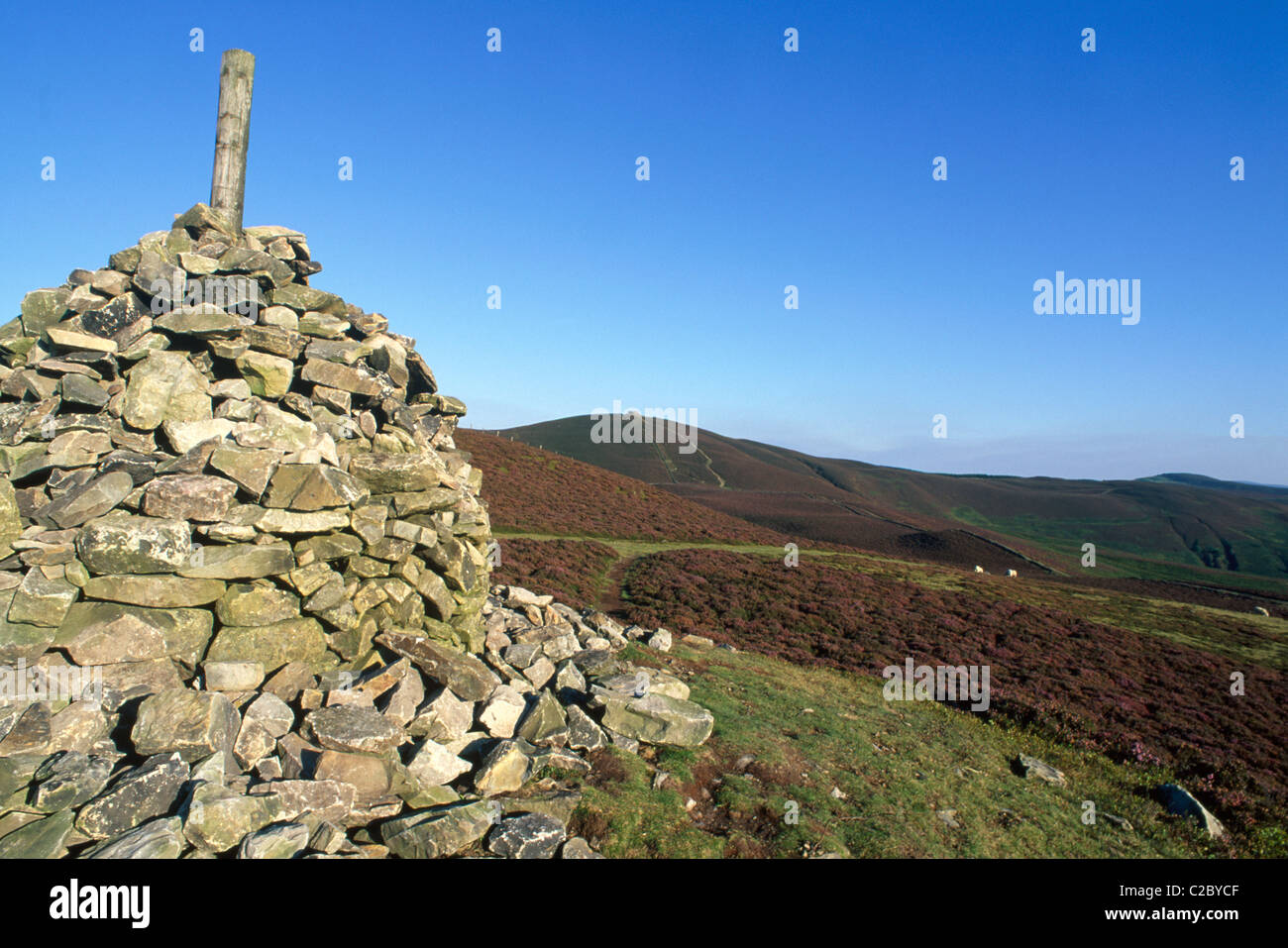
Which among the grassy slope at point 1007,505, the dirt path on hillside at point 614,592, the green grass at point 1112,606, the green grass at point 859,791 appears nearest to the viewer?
the green grass at point 859,791

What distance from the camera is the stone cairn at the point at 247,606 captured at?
7152mm

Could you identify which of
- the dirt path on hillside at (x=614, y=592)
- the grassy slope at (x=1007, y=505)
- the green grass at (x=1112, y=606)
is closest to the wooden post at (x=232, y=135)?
the dirt path on hillside at (x=614, y=592)

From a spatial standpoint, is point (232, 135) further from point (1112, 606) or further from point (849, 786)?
point (1112, 606)

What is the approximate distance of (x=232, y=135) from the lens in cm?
1255

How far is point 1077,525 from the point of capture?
384 ft

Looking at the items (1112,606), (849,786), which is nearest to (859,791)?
(849,786)

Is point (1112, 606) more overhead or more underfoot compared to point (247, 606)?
more underfoot

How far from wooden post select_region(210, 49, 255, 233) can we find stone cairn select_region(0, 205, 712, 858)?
57 centimetres

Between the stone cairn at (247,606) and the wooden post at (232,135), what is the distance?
1.88ft

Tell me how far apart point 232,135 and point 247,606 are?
913cm

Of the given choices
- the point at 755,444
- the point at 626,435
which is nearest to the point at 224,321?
the point at 626,435

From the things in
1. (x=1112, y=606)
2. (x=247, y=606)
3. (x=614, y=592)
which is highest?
(x=247, y=606)

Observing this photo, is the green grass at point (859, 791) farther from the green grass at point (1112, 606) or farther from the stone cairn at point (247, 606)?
the green grass at point (1112, 606)
